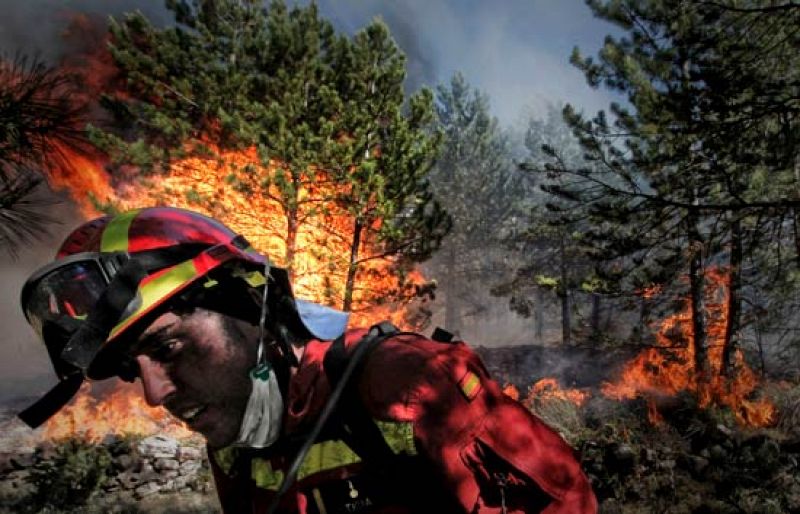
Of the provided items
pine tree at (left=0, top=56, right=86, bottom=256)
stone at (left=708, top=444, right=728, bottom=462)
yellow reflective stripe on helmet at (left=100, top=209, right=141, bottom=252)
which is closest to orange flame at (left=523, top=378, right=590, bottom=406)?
stone at (left=708, top=444, right=728, bottom=462)

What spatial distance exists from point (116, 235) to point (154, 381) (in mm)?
527

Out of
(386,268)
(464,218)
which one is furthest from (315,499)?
(464,218)

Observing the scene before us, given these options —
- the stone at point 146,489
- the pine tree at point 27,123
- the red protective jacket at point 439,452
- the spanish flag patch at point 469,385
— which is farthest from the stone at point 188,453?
the spanish flag patch at point 469,385

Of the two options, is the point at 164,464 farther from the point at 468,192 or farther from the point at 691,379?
the point at 468,192

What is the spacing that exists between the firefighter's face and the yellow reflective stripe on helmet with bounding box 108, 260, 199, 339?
85 mm

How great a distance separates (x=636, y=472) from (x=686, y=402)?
428 centimetres

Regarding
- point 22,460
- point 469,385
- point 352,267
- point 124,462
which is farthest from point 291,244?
point 469,385

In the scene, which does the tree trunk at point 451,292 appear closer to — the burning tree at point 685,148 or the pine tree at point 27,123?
the burning tree at point 685,148

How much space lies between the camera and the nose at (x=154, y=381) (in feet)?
4.85

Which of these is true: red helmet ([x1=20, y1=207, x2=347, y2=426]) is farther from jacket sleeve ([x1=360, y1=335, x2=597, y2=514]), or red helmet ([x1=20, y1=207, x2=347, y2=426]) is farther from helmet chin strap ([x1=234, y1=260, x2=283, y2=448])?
jacket sleeve ([x1=360, y1=335, x2=597, y2=514])

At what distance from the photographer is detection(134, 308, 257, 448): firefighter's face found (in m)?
1.50

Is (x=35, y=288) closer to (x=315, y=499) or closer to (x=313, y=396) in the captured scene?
(x=313, y=396)

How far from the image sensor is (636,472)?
9422 millimetres

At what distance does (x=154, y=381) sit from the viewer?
1489 mm
